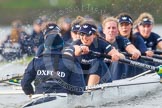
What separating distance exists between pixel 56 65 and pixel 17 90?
1.38 m

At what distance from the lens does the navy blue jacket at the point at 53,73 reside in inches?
301

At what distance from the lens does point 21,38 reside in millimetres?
18203

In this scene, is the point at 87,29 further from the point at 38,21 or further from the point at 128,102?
the point at 38,21

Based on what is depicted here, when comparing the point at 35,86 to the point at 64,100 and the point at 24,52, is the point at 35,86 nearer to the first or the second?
the point at 64,100

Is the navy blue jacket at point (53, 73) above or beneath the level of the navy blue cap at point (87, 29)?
beneath

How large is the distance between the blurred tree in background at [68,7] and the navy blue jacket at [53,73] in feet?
11.1

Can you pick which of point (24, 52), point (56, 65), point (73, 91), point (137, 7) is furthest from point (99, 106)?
point (24, 52)

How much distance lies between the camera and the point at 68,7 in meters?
13.4

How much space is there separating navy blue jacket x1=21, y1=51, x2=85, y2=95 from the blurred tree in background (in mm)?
3370

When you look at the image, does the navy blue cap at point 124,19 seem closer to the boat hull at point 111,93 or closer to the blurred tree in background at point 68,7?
the boat hull at point 111,93

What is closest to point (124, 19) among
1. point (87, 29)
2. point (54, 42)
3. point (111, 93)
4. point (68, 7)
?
point (87, 29)

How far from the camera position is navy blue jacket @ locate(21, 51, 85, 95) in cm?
764

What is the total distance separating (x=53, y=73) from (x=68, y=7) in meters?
5.85

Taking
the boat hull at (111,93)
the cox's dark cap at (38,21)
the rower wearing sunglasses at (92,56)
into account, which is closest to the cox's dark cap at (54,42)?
the boat hull at (111,93)
